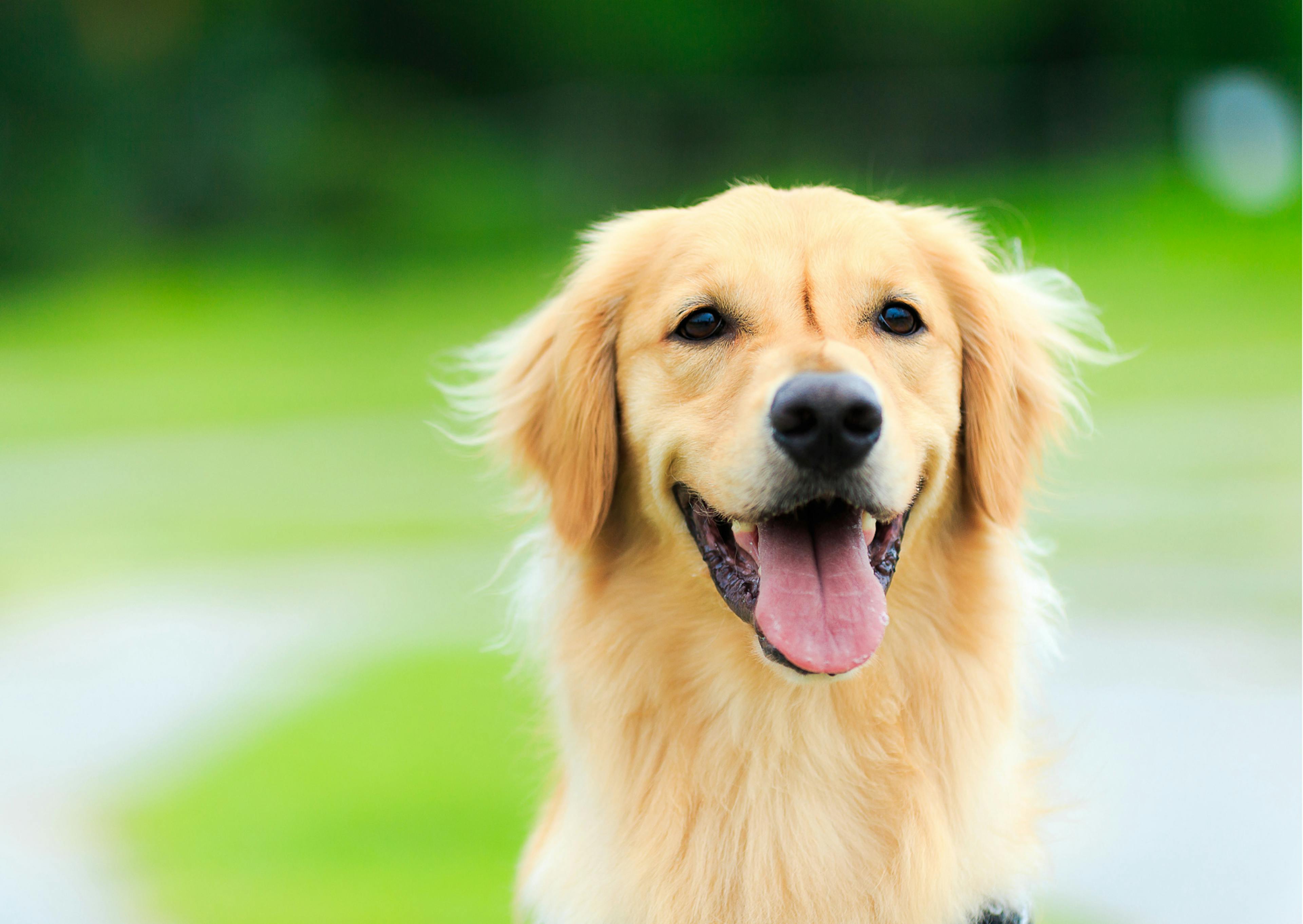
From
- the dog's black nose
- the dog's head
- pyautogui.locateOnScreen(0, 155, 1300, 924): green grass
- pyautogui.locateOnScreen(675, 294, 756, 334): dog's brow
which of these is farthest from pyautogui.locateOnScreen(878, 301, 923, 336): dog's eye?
pyautogui.locateOnScreen(0, 155, 1300, 924): green grass

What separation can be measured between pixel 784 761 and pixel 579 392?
41.2 inches

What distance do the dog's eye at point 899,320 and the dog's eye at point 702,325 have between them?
15.3 inches

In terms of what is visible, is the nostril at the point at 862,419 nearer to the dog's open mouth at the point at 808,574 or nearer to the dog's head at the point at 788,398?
the dog's head at the point at 788,398

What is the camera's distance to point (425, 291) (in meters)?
17.7

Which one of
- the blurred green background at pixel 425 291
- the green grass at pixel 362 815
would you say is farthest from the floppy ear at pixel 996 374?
the green grass at pixel 362 815

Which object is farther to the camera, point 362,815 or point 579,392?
point 362,815

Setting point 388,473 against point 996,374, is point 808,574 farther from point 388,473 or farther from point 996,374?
point 388,473

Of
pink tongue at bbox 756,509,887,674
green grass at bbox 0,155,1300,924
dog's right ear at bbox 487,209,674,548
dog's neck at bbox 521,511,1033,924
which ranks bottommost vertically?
green grass at bbox 0,155,1300,924

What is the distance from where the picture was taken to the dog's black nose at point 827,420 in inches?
99.7

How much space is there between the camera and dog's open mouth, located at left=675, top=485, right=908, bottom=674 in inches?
104

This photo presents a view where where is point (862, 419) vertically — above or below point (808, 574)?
above

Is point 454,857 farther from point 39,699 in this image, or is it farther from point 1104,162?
point 1104,162

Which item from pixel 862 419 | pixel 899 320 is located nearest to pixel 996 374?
pixel 899 320

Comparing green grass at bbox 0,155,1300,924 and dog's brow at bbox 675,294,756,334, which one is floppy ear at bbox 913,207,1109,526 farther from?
dog's brow at bbox 675,294,756,334
